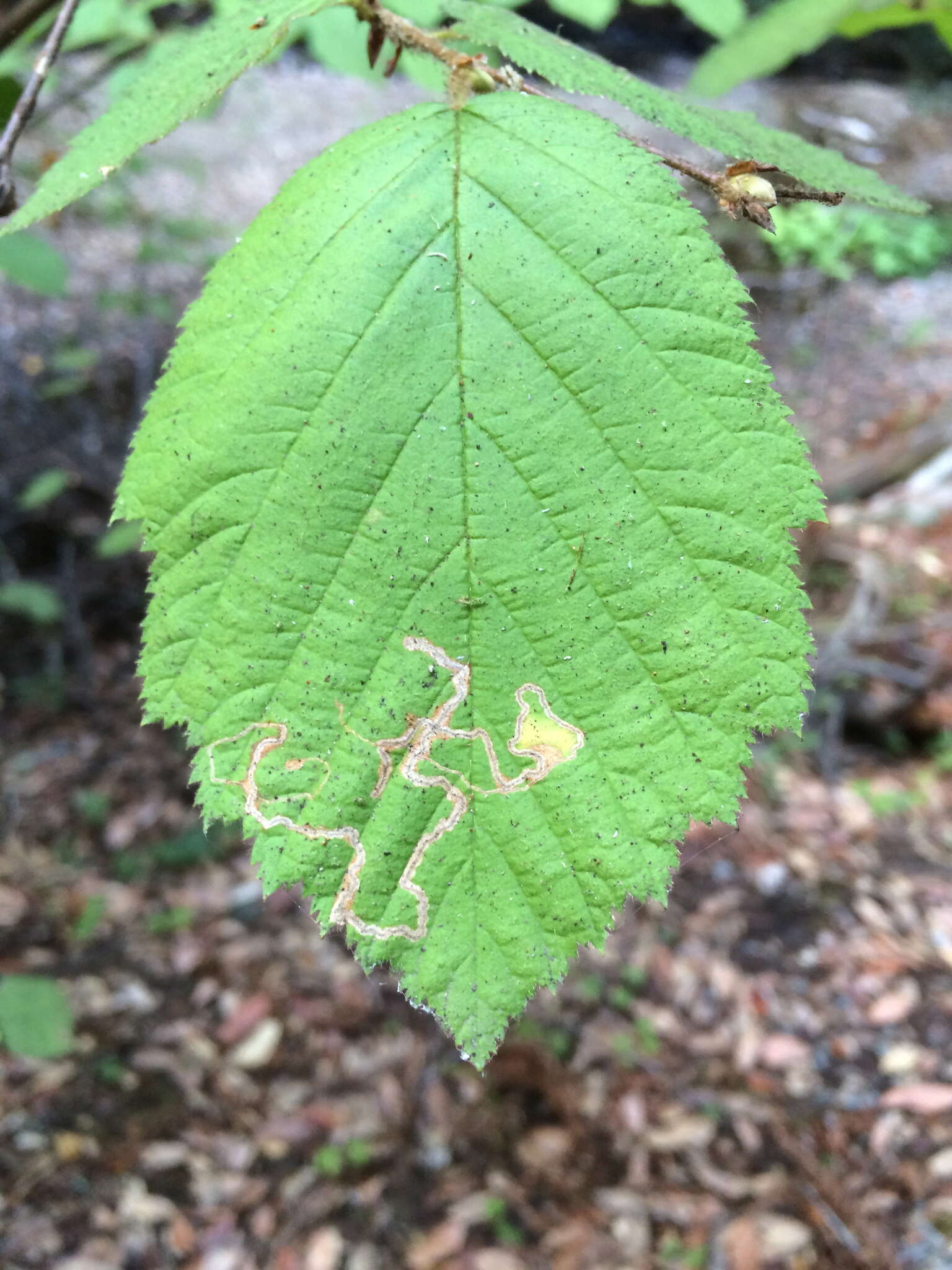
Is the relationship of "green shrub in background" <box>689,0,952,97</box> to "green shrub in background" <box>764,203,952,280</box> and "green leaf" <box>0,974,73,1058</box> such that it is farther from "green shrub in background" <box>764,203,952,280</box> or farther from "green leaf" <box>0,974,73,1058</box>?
"green shrub in background" <box>764,203,952,280</box>

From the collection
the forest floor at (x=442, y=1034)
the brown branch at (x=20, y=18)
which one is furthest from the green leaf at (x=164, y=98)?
the forest floor at (x=442, y=1034)

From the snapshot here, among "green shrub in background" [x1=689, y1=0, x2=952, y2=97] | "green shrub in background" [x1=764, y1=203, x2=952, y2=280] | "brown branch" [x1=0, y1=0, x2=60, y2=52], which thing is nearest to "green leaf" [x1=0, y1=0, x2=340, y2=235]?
"brown branch" [x1=0, y1=0, x2=60, y2=52]

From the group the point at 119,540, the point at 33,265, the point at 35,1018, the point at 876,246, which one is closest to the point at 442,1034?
the point at 35,1018

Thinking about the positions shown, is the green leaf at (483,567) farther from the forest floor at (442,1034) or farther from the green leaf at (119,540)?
the green leaf at (119,540)

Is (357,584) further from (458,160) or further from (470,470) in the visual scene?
(458,160)

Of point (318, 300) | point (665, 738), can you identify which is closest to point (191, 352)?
point (318, 300)

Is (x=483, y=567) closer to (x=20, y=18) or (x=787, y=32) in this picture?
(x=20, y=18)
